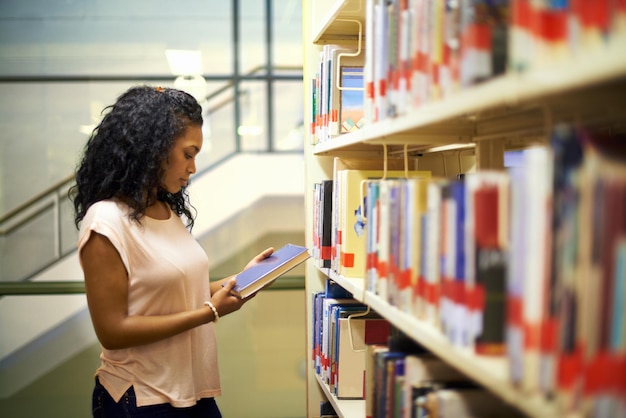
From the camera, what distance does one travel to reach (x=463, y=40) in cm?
99

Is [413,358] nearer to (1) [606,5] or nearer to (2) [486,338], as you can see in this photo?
(2) [486,338]

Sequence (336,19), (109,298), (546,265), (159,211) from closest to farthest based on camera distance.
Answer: (546,265), (109,298), (159,211), (336,19)

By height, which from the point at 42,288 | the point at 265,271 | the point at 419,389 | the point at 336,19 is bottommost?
the point at 42,288

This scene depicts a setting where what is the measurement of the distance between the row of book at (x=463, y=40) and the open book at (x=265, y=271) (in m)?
0.66

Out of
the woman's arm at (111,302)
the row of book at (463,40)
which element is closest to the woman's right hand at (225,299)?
the woman's arm at (111,302)

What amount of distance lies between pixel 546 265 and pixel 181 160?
4.68 feet

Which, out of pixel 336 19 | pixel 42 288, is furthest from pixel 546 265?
pixel 42 288

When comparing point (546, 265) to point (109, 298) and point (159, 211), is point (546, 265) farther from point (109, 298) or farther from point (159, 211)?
point (159, 211)

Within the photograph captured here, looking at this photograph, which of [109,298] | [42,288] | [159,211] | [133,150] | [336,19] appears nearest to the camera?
[109,298]

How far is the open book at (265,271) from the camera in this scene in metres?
1.98

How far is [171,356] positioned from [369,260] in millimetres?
713

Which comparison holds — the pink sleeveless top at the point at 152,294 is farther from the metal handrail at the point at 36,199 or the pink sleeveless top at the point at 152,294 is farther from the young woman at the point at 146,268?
the metal handrail at the point at 36,199

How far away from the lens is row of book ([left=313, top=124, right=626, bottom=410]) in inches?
26.7

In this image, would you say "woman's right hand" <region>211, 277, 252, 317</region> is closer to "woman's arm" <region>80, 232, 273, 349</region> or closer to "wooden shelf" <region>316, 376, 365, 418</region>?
"woman's arm" <region>80, 232, 273, 349</region>
